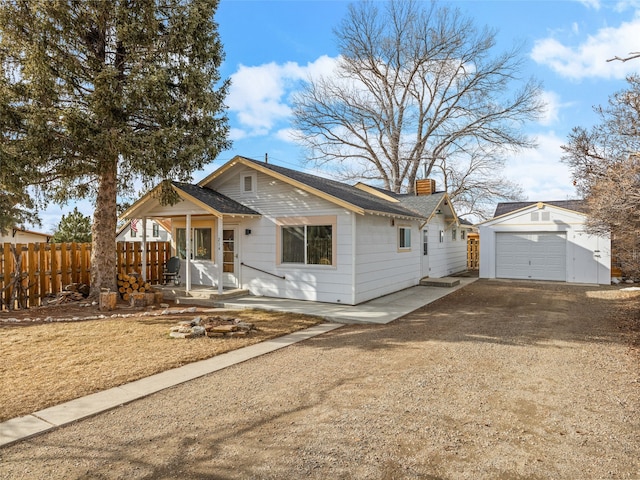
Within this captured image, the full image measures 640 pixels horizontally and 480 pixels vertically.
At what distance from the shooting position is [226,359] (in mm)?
5758

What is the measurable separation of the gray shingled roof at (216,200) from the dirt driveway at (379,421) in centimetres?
546

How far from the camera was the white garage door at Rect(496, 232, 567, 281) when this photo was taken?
52.0 feet

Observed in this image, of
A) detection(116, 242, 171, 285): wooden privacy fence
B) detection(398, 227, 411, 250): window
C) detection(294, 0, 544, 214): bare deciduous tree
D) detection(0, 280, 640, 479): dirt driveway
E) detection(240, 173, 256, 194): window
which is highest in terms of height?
detection(294, 0, 544, 214): bare deciduous tree

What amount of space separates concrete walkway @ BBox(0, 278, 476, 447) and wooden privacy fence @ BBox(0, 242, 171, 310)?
4.63 metres

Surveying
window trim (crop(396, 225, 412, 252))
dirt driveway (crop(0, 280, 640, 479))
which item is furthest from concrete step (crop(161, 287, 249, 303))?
window trim (crop(396, 225, 412, 252))

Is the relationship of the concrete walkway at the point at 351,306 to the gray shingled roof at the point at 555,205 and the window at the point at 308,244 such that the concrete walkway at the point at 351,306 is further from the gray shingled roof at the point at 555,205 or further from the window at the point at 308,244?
the gray shingled roof at the point at 555,205

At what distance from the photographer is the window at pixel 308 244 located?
10328 mm

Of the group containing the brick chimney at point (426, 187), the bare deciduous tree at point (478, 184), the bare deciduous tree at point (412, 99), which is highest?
the bare deciduous tree at point (412, 99)

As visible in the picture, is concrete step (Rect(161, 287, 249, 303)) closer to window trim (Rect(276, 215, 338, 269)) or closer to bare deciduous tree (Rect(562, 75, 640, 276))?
window trim (Rect(276, 215, 338, 269))

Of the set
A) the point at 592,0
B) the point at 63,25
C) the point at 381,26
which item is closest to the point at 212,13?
the point at 63,25

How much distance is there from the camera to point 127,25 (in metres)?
8.95

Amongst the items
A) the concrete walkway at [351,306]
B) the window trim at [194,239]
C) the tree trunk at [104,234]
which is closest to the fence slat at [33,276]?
the tree trunk at [104,234]

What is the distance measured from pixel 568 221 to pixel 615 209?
28.6ft

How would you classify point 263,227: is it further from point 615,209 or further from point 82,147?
point 615,209
